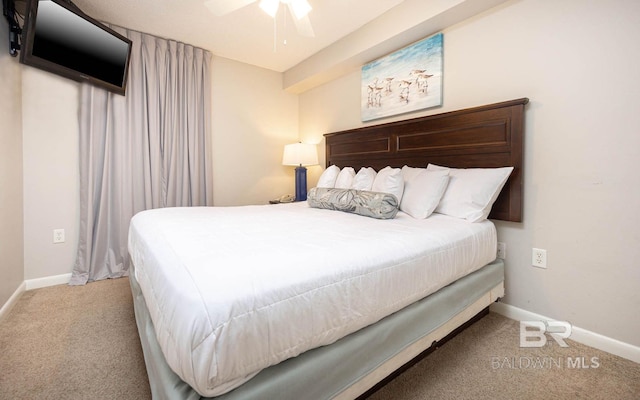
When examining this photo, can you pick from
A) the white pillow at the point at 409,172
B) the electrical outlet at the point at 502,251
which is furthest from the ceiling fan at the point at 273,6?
the electrical outlet at the point at 502,251

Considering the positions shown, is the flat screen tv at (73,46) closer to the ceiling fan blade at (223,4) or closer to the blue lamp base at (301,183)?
the ceiling fan blade at (223,4)

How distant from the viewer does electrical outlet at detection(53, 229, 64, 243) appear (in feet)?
8.64

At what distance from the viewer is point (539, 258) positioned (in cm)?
193

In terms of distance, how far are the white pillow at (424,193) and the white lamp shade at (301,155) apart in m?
1.68

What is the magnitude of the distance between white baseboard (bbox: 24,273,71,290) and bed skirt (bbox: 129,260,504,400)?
1.83 metres

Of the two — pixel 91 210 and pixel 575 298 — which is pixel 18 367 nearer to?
pixel 91 210

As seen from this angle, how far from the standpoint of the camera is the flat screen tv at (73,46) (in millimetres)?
2098

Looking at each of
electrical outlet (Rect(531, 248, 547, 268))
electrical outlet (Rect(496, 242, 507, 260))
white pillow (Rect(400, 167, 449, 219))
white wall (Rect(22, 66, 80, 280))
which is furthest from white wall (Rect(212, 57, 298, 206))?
electrical outlet (Rect(531, 248, 547, 268))

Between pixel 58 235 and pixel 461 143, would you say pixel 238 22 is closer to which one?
pixel 461 143

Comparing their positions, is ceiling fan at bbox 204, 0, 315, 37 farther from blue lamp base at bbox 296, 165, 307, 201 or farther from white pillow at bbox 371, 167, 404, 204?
blue lamp base at bbox 296, 165, 307, 201

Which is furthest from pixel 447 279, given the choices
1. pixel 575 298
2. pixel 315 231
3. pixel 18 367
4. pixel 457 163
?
pixel 18 367

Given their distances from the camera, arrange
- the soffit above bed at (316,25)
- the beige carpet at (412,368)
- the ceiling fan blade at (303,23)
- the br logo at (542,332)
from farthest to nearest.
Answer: the soffit above bed at (316,25), the ceiling fan blade at (303,23), the br logo at (542,332), the beige carpet at (412,368)

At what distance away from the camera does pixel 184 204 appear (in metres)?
3.21

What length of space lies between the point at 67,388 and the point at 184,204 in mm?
2072
